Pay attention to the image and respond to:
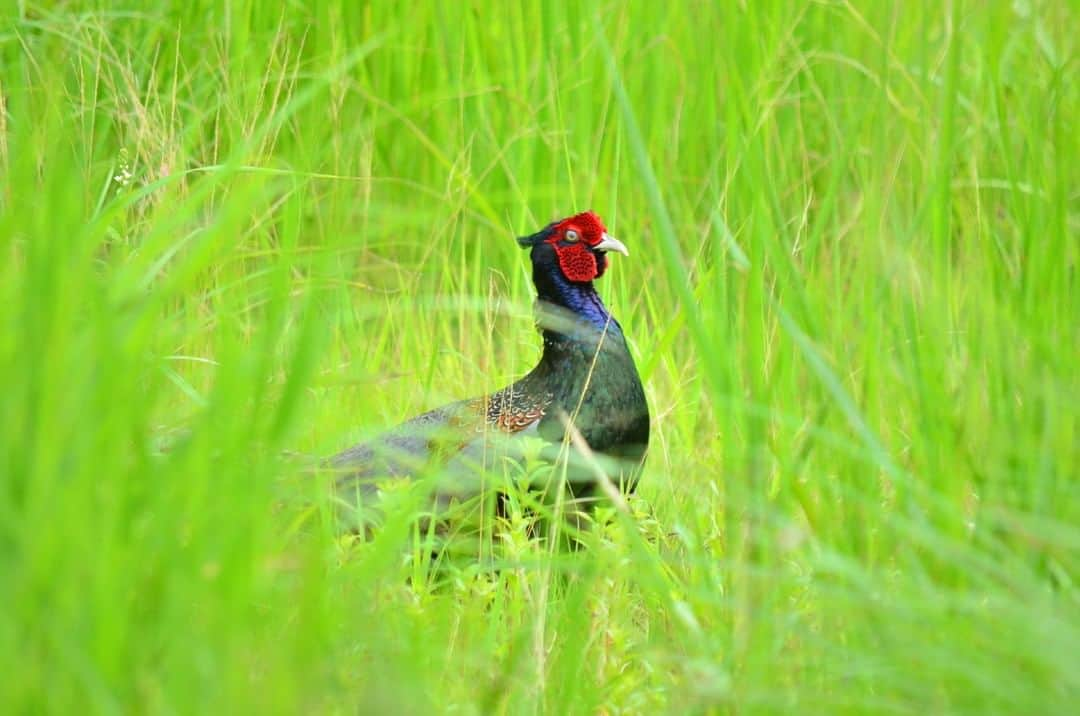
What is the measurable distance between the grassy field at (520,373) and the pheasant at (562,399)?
13cm

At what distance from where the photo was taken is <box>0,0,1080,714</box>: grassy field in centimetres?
187

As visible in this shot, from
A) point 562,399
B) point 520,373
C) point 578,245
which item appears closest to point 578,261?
point 578,245

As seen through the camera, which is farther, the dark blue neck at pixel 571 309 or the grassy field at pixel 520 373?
the dark blue neck at pixel 571 309

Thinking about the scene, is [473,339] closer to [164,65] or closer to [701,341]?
[164,65]

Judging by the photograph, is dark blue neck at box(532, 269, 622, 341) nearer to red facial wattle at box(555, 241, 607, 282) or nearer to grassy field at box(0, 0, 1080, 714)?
red facial wattle at box(555, 241, 607, 282)

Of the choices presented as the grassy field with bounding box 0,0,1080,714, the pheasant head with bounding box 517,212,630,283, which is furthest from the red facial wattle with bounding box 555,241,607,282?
the grassy field with bounding box 0,0,1080,714

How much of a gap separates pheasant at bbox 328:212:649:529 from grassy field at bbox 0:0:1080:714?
13cm

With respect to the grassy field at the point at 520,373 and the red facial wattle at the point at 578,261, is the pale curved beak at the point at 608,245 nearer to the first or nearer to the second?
the red facial wattle at the point at 578,261

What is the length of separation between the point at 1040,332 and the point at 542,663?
1.08 meters

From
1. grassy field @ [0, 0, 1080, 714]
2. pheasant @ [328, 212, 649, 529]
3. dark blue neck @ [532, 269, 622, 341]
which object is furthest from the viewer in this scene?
dark blue neck @ [532, 269, 622, 341]

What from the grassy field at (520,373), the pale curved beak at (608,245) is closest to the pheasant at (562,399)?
the pale curved beak at (608,245)

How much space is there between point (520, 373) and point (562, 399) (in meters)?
0.77

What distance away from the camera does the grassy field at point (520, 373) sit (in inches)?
73.7

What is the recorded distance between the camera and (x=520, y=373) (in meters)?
4.98
